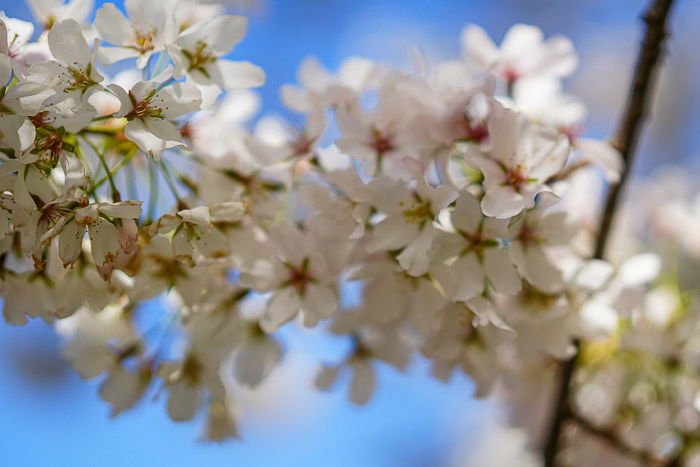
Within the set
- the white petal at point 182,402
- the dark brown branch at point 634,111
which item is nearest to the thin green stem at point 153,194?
the white petal at point 182,402

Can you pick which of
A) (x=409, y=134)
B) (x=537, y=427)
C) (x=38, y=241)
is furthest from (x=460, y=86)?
(x=537, y=427)

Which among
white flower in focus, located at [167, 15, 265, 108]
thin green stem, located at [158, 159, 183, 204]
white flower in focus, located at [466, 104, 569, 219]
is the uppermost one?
white flower in focus, located at [167, 15, 265, 108]

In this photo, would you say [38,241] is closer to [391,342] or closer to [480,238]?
[480,238]

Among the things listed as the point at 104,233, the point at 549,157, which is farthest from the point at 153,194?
the point at 549,157

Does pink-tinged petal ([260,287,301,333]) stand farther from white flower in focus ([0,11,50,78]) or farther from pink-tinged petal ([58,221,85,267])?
white flower in focus ([0,11,50,78])

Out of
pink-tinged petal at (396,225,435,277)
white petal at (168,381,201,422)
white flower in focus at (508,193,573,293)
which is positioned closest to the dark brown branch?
white flower in focus at (508,193,573,293)

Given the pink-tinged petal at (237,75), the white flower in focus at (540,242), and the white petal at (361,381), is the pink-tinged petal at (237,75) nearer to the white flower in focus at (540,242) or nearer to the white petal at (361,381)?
the white flower in focus at (540,242)
